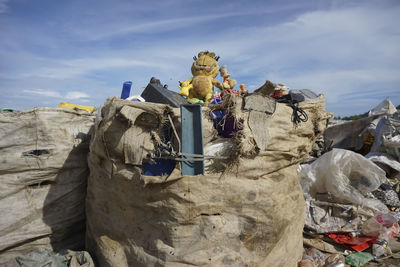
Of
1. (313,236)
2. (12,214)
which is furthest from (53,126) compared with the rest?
(313,236)

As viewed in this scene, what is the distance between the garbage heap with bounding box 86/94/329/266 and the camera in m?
1.52

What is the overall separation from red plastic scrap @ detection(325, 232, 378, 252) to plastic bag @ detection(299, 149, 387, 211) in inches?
12.4

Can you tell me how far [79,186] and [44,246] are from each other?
49 cm

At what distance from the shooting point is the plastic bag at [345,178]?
2656mm

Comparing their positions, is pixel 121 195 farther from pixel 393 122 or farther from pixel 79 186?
pixel 393 122

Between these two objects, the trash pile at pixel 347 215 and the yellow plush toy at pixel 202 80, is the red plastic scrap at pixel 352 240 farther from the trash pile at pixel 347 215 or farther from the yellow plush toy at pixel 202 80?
the yellow plush toy at pixel 202 80

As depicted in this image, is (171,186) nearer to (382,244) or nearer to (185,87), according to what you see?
(185,87)

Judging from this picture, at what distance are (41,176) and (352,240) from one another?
8.69 ft

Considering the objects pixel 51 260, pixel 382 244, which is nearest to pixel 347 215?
pixel 382 244

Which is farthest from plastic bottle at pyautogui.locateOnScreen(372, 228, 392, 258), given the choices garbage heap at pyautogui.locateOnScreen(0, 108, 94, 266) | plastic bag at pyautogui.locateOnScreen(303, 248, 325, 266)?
garbage heap at pyautogui.locateOnScreen(0, 108, 94, 266)

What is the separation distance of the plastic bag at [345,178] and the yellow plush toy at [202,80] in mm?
1350

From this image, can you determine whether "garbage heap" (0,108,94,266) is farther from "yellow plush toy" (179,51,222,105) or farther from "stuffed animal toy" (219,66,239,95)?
"stuffed animal toy" (219,66,239,95)

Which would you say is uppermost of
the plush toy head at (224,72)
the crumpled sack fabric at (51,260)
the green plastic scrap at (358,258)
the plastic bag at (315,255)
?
the plush toy head at (224,72)

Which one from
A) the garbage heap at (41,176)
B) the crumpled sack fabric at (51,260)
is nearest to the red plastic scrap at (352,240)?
the crumpled sack fabric at (51,260)
